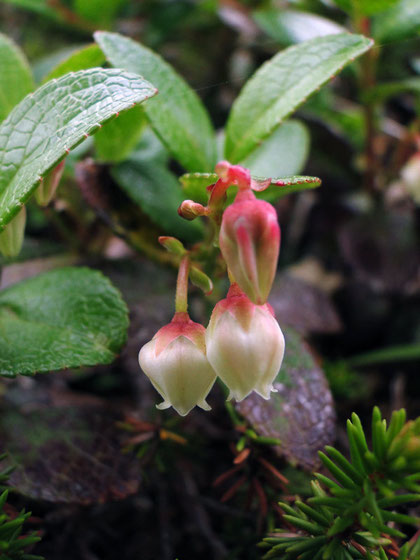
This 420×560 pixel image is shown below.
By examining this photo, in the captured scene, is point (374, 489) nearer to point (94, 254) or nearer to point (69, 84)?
point (69, 84)

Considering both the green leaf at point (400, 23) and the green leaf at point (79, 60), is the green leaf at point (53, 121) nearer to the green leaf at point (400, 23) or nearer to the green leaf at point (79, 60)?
the green leaf at point (79, 60)

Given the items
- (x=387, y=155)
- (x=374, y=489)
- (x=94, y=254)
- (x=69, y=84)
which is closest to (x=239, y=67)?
(x=387, y=155)

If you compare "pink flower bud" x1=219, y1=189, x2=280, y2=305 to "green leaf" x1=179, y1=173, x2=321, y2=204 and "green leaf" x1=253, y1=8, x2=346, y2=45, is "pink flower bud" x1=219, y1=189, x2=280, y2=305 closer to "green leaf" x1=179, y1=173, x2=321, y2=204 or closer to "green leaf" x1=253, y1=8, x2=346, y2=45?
"green leaf" x1=179, y1=173, x2=321, y2=204

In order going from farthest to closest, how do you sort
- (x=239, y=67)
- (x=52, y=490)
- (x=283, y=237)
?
(x=239, y=67)
(x=283, y=237)
(x=52, y=490)

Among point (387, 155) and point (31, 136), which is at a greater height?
point (31, 136)

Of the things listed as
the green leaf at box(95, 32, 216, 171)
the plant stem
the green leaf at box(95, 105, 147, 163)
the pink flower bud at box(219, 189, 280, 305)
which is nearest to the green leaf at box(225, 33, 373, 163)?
the green leaf at box(95, 32, 216, 171)

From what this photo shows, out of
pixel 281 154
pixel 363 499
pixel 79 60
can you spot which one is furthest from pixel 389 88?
pixel 363 499
